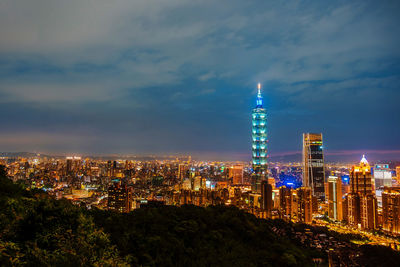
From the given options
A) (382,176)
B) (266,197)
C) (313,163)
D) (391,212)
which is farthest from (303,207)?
(313,163)

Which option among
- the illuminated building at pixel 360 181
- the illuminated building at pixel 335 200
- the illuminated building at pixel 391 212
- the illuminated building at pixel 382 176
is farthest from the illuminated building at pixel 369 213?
the illuminated building at pixel 382 176

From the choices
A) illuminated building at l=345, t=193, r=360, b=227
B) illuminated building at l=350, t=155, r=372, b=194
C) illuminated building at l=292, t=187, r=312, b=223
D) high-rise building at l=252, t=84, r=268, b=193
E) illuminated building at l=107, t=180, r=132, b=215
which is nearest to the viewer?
illuminated building at l=107, t=180, r=132, b=215

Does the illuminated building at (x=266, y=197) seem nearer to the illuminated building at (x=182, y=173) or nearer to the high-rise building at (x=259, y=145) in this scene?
the illuminated building at (x=182, y=173)

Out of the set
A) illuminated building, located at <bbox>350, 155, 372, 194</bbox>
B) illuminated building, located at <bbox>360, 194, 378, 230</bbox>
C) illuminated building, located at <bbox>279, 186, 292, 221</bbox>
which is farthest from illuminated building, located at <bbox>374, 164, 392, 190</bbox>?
illuminated building, located at <bbox>279, 186, 292, 221</bbox>

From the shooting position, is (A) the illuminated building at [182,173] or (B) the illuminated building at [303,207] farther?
(A) the illuminated building at [182,173]

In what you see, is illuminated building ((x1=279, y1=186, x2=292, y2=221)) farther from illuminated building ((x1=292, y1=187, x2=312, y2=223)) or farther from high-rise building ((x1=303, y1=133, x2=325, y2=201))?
high-rise building ((x1=303, y1=133, x2=325, y2=201))

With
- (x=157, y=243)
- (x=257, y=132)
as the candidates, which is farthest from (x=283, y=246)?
(x=257, y=132)
